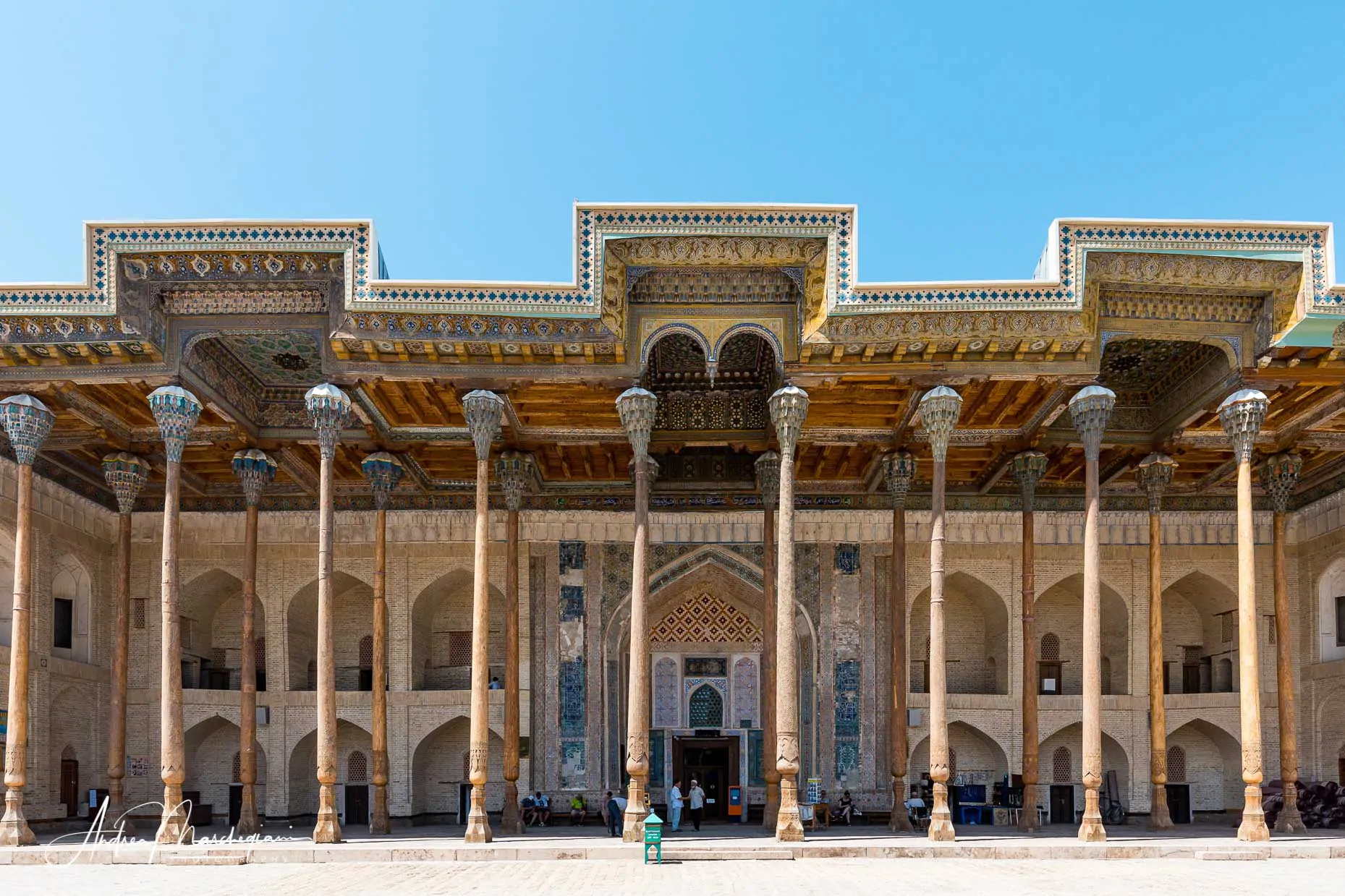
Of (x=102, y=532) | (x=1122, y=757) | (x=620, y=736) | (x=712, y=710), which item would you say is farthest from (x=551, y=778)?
(x=1122, y=757)

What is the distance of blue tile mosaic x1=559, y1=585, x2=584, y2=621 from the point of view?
70.8 ft

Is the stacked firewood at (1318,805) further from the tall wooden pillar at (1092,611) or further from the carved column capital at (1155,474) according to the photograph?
the tall wooden pillar at (1092,611)

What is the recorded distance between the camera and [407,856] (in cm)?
1389

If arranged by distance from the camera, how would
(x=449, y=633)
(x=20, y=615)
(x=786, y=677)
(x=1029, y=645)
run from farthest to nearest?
1. (x=449, y=633)
2. (x=1029, y=645)
3. (x=20, y=615)
4. (x=786, y=677)

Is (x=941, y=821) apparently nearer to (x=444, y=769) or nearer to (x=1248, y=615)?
(x=1248, y=615)

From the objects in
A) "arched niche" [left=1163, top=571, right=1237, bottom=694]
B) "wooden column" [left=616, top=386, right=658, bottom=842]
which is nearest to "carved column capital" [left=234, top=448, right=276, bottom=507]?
"wooden column" [left=616, top=386, right=658, bottom=842]

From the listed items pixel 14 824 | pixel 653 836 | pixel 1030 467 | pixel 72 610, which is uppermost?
pixel 1030 467

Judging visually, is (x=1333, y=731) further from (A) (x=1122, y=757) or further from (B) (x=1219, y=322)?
(B) (x=1219, y=322)

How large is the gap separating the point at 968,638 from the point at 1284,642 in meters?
6.26

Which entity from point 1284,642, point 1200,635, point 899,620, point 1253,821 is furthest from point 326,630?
point 1200,635

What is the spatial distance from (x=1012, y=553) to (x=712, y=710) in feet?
18.1

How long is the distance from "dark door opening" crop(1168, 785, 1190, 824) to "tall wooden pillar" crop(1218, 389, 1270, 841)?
301 inches

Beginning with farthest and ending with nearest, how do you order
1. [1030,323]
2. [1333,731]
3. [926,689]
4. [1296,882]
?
[926,689]
[1333,731]
[1030,323]
[1296,882]

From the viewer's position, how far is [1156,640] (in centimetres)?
1803
